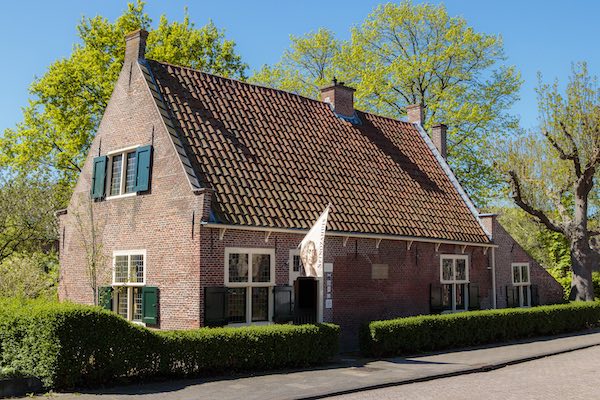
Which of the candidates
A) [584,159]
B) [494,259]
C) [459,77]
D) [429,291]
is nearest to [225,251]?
[429,291]

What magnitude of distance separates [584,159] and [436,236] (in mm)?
8339

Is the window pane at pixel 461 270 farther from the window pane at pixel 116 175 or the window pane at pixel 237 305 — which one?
the window pane at pixel 116 175

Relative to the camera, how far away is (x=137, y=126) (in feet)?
58.6

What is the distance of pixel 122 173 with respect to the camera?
60.3 feet

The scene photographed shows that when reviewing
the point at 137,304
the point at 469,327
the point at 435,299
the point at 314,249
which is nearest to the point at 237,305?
the point at 314,249

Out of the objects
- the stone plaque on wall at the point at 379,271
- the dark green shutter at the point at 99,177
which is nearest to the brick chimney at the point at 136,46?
the dark green shutter at the point at 99,177

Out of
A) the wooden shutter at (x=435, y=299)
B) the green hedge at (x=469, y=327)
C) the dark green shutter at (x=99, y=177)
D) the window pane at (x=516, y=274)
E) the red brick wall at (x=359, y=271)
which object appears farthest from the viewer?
the window pane at (x=516, y=274)

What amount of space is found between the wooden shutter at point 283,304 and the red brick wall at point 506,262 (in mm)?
9826

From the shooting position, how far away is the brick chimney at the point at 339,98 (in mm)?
23078

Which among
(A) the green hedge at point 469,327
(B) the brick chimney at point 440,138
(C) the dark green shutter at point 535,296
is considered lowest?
(A) the green hedge at point 469,327

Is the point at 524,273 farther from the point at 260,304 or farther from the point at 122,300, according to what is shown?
the point at 122,300

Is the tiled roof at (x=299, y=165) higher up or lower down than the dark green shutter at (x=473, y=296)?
higher up

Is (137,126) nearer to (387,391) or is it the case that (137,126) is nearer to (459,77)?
(387,391)

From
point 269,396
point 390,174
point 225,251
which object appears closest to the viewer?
point 269,396
